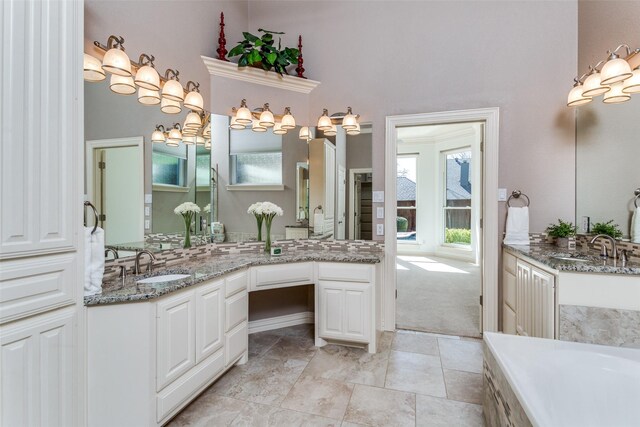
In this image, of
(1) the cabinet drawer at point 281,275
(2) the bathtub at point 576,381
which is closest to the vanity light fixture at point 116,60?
(1) the cabinet drawer at point 281,275

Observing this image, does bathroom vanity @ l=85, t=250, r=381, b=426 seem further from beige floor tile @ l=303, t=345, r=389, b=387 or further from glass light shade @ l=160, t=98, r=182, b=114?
glass light shade @ l=160, t=98, r=182, b=114

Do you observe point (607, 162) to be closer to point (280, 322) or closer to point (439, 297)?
point (439, 297)

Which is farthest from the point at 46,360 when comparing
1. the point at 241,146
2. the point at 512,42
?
the point at 512,42

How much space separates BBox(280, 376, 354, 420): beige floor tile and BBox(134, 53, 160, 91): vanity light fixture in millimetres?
2292

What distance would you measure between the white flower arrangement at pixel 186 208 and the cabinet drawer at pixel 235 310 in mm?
846

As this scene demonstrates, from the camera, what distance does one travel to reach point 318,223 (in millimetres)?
3182

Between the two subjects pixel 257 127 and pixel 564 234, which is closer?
pixel 564 234

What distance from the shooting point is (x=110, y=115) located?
1.91m

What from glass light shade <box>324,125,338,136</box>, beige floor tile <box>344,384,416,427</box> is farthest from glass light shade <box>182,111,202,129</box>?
beige floor tile <box>344,384,416,427</box>

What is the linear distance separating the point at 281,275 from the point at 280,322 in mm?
839

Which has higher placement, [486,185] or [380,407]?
[486,185]

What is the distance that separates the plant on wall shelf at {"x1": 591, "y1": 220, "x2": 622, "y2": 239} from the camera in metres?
2.27

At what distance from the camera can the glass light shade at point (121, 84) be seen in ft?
6.27

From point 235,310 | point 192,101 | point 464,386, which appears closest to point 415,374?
point 464,386
